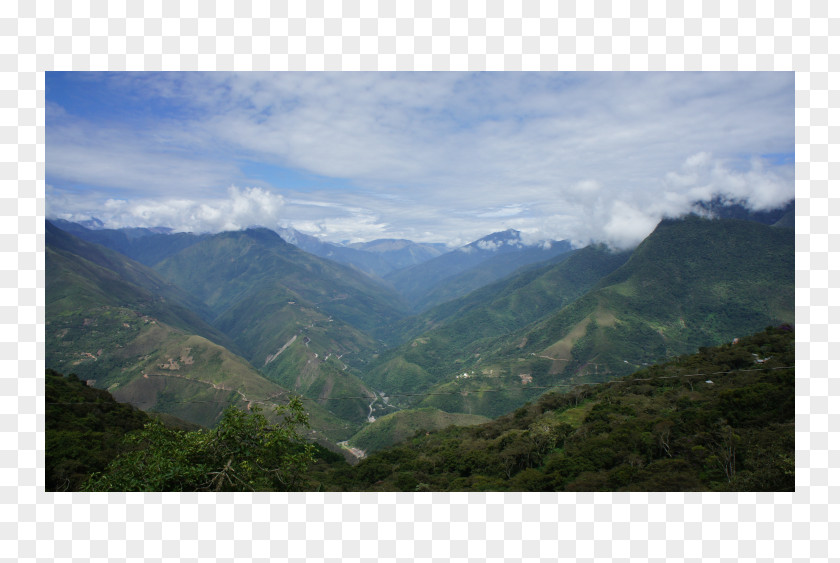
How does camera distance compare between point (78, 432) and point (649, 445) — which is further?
point (78, 432)

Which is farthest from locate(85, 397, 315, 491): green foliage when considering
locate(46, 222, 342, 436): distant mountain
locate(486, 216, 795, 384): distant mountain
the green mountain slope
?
locate(486, 216, 795, 384): distant mountain

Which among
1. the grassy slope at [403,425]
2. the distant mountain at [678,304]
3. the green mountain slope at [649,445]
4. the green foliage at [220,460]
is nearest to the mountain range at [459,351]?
the grassy slope at [403,425]

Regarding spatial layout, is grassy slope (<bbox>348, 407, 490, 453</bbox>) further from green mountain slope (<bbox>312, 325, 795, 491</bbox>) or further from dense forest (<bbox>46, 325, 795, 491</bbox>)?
green mountain slope (<bbox>312, 325, 795, 491</bbox>)

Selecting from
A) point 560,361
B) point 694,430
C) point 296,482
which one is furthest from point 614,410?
point 560,361

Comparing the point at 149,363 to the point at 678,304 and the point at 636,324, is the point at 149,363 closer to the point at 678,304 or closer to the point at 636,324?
the point at 636,324

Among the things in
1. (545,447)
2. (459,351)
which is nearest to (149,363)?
(459,351)

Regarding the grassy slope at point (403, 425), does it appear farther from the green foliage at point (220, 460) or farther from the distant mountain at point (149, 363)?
the green foliage at point (220, 460)
